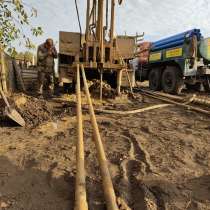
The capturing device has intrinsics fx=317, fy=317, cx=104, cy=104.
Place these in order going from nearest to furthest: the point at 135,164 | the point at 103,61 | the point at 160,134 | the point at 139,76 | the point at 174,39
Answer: the point at 135,164
the point at 160,134
the point at 103,61
the point at 174,39
the point at 139,76

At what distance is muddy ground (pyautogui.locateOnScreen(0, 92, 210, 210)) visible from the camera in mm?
2949

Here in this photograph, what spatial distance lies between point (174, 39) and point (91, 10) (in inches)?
180

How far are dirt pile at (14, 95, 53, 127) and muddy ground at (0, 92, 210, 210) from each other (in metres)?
0.10

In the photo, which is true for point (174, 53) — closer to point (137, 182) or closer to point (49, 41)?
point (49, 41)

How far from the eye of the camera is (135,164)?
389 centimetres

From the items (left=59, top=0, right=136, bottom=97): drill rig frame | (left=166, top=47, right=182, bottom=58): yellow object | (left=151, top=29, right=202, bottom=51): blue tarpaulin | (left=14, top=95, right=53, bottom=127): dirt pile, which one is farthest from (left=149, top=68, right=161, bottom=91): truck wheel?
(left=14, top=95, right=53, bottom=127): dirt pile

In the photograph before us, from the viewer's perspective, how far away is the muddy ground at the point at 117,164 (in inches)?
116

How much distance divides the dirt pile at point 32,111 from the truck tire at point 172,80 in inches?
257

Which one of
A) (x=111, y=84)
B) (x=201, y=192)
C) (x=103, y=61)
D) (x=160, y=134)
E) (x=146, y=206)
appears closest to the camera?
(x=146, y=206)

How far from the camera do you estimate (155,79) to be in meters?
14.2

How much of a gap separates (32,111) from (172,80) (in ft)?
24.3

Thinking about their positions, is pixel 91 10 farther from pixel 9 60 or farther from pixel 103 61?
pixel 9 60

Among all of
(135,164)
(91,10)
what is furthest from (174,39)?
(135,164)

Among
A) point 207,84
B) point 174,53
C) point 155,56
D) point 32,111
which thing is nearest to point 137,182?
point 32,111
